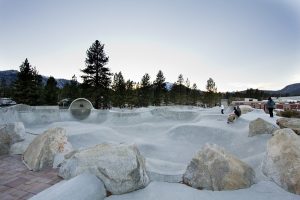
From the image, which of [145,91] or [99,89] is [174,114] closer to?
[99,89]

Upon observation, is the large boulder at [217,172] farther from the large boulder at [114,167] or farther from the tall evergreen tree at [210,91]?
the tall evergreen tree at [210,91]

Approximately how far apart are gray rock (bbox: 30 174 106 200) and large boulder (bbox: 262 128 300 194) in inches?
148

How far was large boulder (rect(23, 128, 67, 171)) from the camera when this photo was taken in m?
6.36

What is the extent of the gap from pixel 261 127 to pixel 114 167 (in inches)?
318

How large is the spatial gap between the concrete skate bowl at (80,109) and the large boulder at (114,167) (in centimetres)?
1496

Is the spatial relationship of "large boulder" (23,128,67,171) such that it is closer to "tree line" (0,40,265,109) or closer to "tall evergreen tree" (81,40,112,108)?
"tree line" (0,40,265,109)

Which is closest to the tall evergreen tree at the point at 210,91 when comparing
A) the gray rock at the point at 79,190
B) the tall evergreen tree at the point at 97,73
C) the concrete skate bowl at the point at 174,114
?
the tall evergreen tree at the point at 97,73

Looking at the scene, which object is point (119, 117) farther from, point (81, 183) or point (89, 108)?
point (81, 183)

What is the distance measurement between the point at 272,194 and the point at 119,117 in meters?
15.6

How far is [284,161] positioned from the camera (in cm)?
526

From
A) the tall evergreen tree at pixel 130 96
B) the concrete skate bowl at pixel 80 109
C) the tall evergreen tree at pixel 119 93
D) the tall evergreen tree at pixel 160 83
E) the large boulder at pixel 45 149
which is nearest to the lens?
the large boulder at pixel 45 149

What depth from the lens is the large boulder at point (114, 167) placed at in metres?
4.67

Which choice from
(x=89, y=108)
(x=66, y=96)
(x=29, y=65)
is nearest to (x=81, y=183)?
(x=89, y=108)

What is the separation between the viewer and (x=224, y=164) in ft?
17.2
